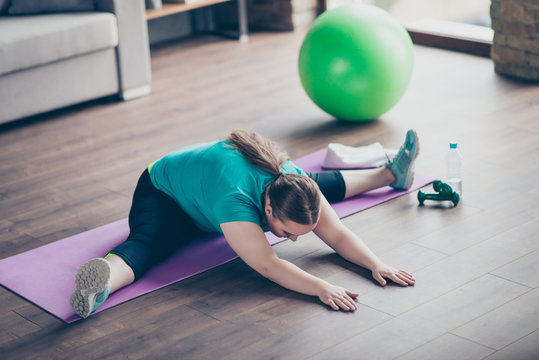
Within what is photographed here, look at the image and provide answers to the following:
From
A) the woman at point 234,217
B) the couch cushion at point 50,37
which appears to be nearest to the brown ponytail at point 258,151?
the woman at point 234,217

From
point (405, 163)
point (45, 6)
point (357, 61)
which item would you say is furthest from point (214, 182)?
point (45, 6)

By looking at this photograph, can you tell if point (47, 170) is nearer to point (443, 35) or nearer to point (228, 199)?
point (228, 199)

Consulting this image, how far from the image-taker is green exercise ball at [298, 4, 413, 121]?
3611mm

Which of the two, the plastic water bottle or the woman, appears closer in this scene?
the woman

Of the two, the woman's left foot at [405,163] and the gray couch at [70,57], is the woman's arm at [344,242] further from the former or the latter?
the gray couch at [70,57]

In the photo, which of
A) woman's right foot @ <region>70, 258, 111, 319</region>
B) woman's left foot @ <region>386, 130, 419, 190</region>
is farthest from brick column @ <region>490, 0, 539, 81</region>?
woman's right foot @ <region>70, 258, 111, 319</region>

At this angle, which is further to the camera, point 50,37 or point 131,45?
point 131,45

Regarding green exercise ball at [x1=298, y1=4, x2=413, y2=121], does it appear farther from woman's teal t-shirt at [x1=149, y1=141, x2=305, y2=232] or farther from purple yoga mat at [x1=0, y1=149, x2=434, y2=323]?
woman's teal t-shirt at [x1=149, y1=141, x2=305, y2=232]

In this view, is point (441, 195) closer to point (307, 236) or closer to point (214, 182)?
point (307, 236)

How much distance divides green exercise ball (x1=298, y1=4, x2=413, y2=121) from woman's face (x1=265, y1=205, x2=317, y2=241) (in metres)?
1.48

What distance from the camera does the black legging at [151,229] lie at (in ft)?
8.39

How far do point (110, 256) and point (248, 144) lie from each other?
22.4 inches

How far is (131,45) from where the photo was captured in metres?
4.43

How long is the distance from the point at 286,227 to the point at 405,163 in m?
0.91
